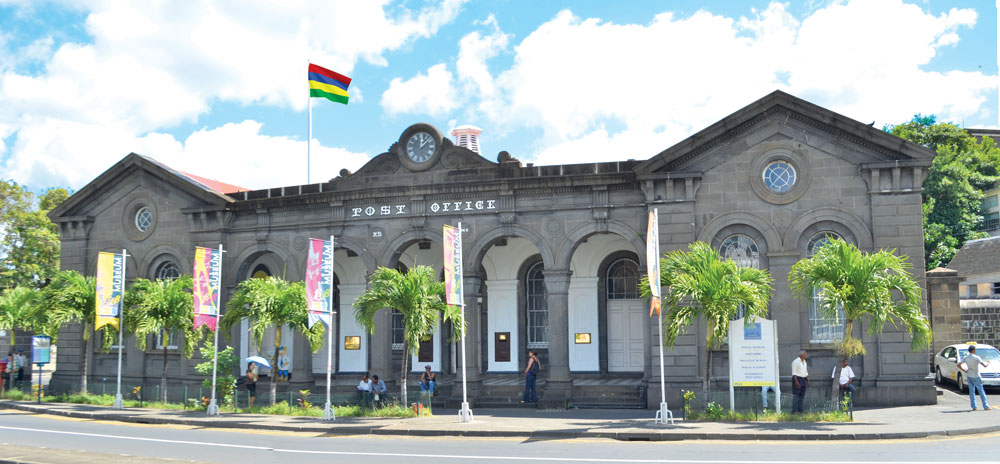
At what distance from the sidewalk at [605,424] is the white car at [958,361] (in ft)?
3.58

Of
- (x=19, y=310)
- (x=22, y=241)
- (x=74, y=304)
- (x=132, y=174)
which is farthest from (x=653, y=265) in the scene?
(x=22, y=241)

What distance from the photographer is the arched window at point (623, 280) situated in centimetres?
2888

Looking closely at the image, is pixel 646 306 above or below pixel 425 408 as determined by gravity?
above

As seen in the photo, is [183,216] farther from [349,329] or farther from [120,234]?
[349,329]

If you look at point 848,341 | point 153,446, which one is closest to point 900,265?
point 848,341

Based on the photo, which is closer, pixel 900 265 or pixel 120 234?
pixel 900 265

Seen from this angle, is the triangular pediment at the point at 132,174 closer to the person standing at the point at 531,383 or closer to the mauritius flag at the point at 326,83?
the mauritius flag at the point at 326,83

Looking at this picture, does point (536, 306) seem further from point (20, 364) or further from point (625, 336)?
point (20, 364)

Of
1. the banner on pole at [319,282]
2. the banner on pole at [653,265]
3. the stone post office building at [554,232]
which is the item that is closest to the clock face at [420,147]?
the stone post office building at [554,232]

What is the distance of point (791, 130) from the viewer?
2358 centimetres

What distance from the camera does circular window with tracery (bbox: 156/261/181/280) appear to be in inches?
1234

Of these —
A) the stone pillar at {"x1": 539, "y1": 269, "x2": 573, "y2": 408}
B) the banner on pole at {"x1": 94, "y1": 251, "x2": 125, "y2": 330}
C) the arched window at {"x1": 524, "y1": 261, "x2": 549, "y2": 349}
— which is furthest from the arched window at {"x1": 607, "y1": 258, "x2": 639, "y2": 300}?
the banner on pole at {"x1": 94, "y1": 251, "x2": 125, "y2": 330}

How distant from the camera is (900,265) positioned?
67.3 feet

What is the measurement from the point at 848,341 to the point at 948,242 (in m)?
29.0
